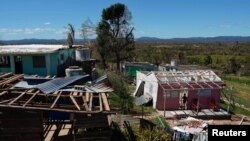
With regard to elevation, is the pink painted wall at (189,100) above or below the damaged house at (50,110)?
below

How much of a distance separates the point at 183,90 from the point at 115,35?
2568 cm

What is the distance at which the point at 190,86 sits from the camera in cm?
2972

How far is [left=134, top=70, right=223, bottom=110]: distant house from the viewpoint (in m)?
29.5

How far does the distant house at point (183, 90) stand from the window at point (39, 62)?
1128 cm

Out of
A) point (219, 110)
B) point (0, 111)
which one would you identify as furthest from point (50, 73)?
point (219, 110)

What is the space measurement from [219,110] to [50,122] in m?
17.6

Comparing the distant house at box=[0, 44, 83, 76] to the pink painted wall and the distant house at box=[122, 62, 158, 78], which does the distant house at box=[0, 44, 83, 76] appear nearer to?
the pink painted wall

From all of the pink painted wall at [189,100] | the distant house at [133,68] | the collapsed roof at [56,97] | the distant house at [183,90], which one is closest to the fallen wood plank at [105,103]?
the collapsed roof at [56,97]

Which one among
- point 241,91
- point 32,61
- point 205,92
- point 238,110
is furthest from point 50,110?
point 241,91

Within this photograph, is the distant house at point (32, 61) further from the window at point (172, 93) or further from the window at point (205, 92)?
the window at point (205, 92)

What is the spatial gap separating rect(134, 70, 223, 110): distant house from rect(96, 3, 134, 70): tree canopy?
21.0 meters

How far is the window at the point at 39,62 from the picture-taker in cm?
2300

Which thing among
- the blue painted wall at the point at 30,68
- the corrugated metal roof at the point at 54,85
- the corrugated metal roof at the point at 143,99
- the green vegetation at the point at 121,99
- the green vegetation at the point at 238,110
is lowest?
the green vegetation at the point at 238,110

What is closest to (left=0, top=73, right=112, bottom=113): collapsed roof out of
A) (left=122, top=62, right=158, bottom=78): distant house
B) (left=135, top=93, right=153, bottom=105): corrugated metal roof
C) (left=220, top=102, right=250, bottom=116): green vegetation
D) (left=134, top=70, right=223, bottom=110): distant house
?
(left=134, top=70, right=223, bottom=110): distant house
